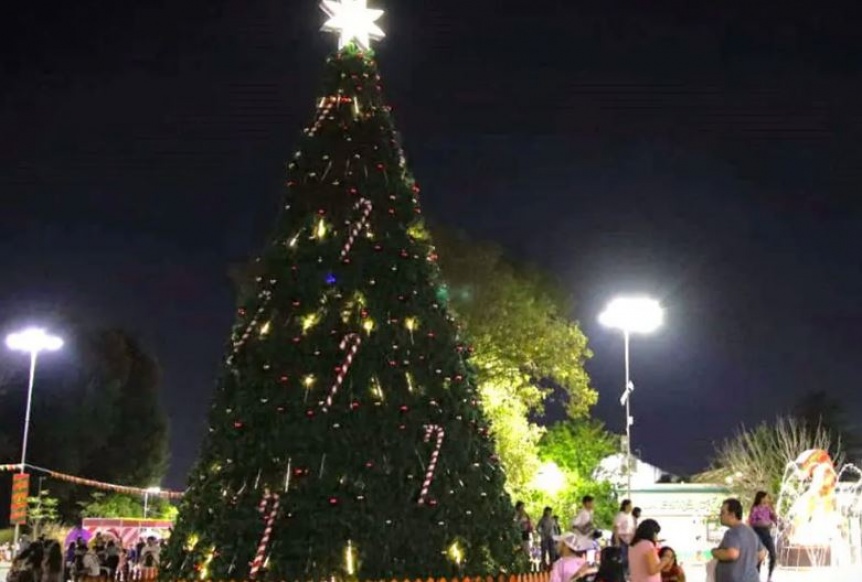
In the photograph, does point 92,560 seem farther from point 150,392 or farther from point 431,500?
point 150,392

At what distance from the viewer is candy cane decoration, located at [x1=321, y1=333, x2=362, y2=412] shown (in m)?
12.4

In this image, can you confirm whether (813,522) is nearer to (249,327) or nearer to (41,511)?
(249,327)

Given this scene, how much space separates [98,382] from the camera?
5347 centimetres

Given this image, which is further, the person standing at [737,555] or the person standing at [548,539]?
the person standing at [548,539]

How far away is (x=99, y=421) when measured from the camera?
51.6 meters

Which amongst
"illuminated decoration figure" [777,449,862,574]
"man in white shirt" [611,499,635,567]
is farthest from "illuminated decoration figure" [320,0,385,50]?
"illuminated decoration figure" [777,449,862,574]

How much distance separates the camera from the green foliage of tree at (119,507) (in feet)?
153

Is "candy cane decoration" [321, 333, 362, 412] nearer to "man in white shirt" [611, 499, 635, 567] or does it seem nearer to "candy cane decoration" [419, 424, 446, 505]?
"candy cane decoration" [419, 424, 446, 505]

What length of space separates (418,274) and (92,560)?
37.7 feet

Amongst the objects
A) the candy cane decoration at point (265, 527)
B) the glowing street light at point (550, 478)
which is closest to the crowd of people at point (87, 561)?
the candy cane decoration at point (265, 527)

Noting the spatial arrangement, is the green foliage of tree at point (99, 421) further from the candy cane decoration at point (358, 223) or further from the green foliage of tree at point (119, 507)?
the candy cane decoration at point (358, 223)

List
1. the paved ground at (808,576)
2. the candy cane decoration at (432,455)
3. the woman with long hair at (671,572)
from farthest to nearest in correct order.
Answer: the paved ground at (808,576)
the candy cane decoration at (432,455)
the woman with long hair at (671,572)

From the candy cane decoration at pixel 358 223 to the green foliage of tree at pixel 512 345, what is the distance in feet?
48.4

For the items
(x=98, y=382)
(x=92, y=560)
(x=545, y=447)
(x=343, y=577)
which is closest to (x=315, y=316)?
(x=343, y=577)
